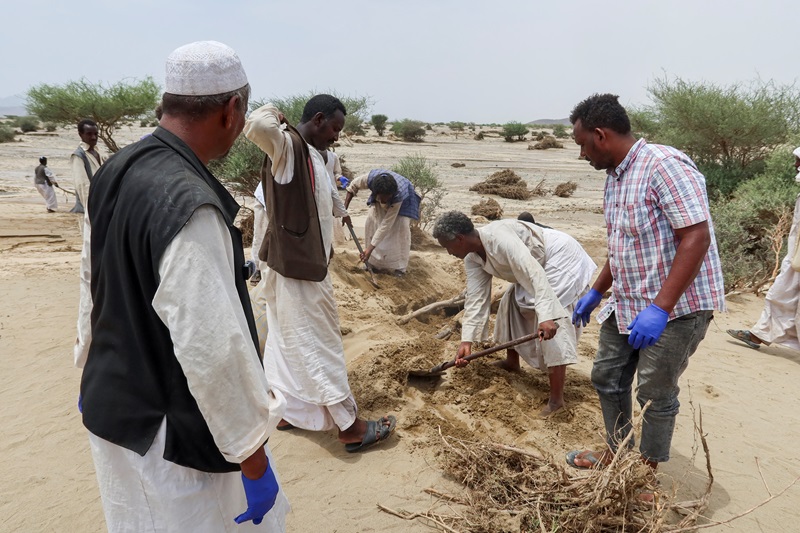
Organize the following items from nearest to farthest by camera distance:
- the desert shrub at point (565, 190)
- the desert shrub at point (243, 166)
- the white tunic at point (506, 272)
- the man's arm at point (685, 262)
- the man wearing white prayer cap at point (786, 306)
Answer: the man's arm at point (685, 262) → the white tunic at point (506, 272) → the man wearing white prayer cap at point (786, 306) → the desert shrub at point (243, 166) → the desert shrub at point (565, 190)

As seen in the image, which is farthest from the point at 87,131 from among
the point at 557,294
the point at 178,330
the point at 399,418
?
the point at 178,330

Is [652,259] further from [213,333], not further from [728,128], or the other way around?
[728,128]

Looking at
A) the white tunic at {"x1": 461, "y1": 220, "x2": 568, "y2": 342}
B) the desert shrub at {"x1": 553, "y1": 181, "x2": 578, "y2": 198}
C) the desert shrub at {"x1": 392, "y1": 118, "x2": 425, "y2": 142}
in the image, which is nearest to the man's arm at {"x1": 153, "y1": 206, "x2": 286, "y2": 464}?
the white tunic at {"x1": 461, "y1": 220, "x2": 568, "y2": 342}

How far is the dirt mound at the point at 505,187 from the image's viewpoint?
1322 cm

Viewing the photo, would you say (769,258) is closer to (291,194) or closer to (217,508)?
(291,194)

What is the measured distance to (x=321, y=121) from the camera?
9.77 ft

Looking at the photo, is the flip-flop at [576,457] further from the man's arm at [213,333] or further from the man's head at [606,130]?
the man's arm at [213,333]

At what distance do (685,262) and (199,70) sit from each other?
1796mm

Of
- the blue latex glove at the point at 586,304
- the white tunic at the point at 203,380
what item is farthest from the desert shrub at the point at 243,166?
the white tunic at the point at 203,380

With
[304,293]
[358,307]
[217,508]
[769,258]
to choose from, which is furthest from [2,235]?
[769,258]

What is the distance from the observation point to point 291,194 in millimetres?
2623

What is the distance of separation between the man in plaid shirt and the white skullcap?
162cm

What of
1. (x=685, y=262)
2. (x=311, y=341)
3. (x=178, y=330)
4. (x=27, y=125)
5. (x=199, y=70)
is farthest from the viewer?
(x=27, y=125)

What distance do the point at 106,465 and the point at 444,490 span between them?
1.74 metres
